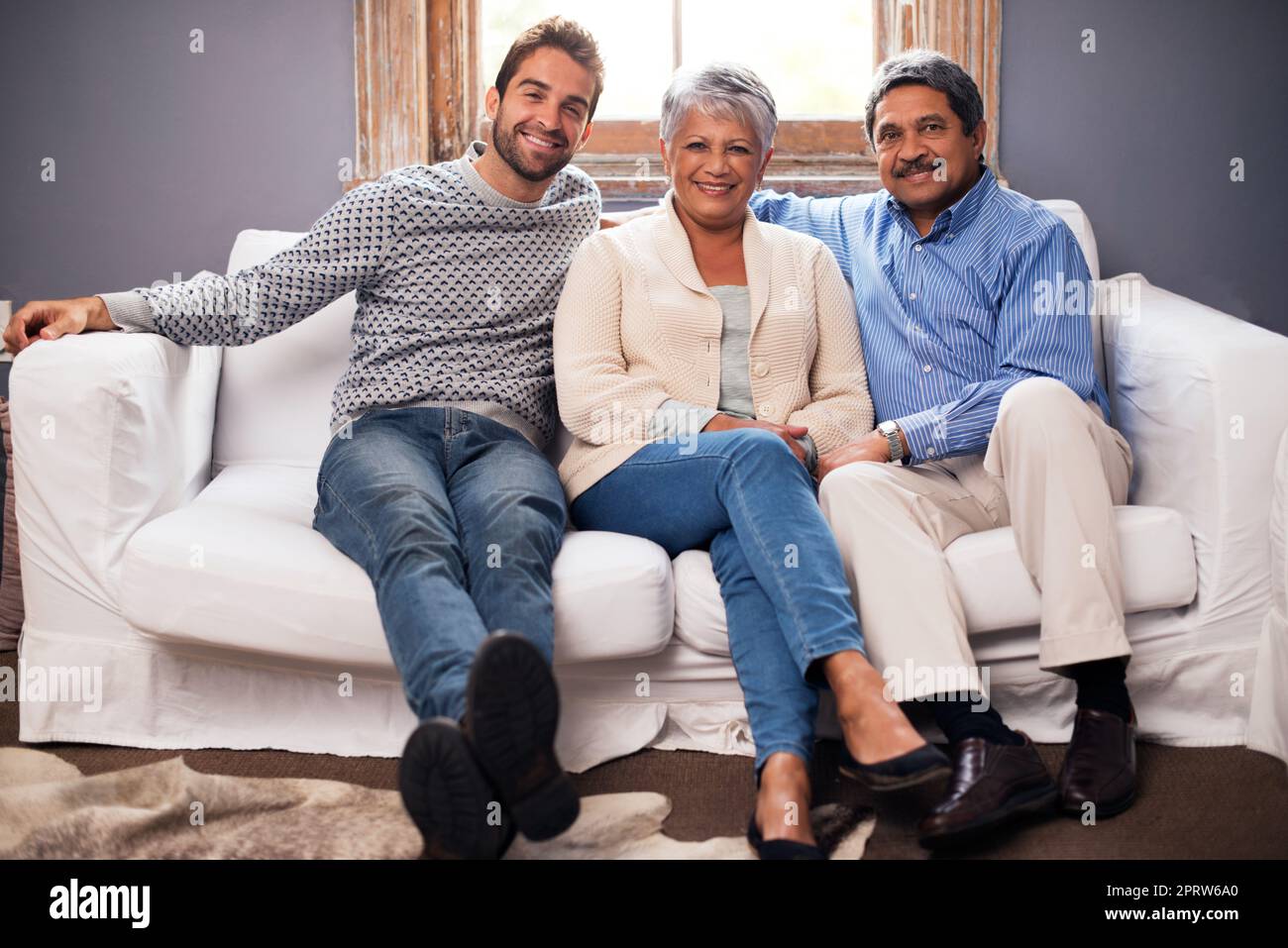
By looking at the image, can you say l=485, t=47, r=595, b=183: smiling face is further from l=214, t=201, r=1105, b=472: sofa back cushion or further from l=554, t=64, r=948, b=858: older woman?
l=214, t=201, r=1105, b=472: sofa back cushion

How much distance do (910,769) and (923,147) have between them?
1.10 m

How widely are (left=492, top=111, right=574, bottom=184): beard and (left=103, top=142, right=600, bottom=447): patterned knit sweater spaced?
0.06 meters

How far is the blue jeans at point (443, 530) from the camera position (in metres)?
1.34

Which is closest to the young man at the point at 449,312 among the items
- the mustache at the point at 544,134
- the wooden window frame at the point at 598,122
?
the mustache at the point at 544,134

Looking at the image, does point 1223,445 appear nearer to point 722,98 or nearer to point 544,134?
point 722,98

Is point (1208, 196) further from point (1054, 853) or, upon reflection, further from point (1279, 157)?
point (1054, 853)

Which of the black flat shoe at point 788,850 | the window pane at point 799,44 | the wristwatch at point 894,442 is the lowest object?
the black flat shoe at point 788,850

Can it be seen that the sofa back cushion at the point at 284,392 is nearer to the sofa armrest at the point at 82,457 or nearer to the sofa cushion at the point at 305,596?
the sofa armrest at the point at 82,457

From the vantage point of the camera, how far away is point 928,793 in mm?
1622

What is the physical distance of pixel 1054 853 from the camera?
144cm

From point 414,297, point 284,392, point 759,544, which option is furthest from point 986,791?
point 284,392

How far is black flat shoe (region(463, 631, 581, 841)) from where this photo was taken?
116 centimetres

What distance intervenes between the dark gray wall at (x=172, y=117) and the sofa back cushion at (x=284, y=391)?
54 cm

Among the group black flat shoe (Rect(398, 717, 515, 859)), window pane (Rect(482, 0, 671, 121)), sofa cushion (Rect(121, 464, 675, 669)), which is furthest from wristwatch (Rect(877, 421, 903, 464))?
window pane (Rect(482, 0, 671, 121))
